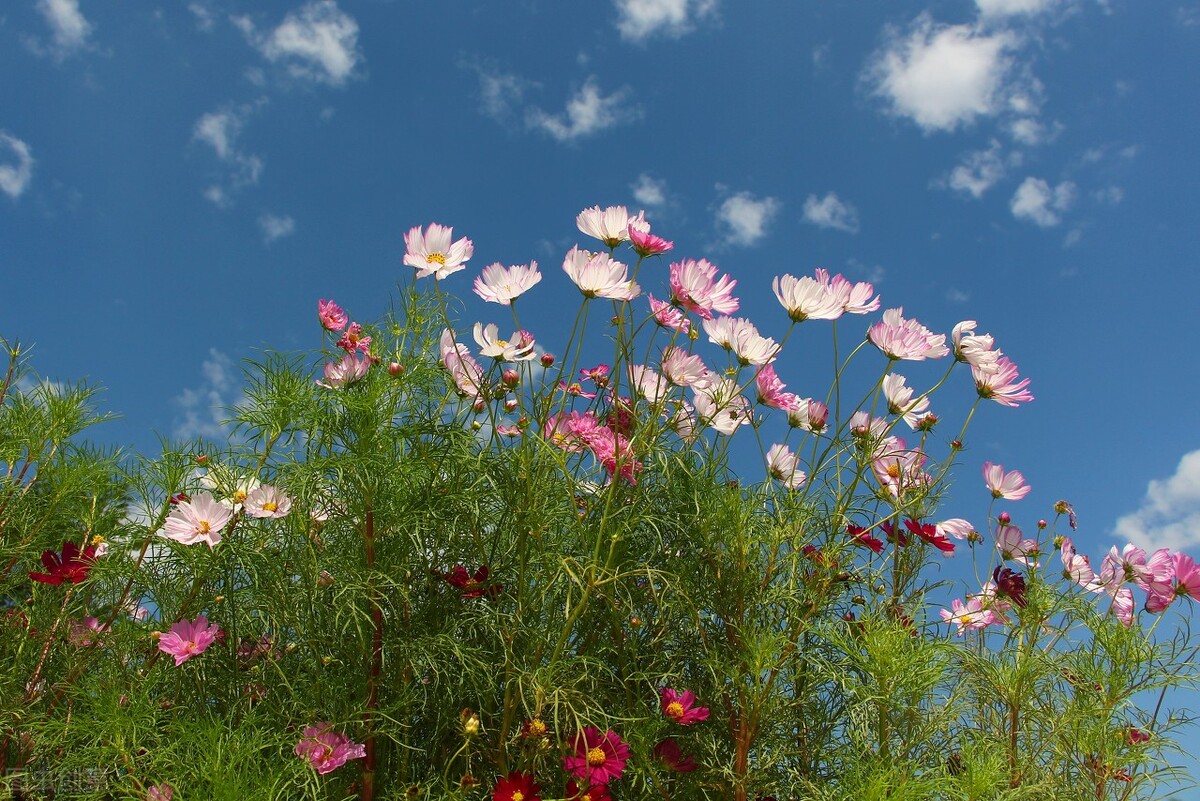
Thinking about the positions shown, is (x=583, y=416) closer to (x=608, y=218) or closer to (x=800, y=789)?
(x=608, y=218)

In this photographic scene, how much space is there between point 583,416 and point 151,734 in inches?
29.6

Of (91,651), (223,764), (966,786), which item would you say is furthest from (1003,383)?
(91,651)

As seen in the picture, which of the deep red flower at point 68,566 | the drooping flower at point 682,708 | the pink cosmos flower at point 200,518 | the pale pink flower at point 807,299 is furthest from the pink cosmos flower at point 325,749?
the pale pink flower at point 807,299

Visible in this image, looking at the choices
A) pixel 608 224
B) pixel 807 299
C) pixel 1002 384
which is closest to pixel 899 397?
pixel 1002 384

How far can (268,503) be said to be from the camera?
53.2 inches

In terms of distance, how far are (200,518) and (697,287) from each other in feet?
2.66

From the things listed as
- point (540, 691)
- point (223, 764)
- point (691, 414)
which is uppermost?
point (691, 414)

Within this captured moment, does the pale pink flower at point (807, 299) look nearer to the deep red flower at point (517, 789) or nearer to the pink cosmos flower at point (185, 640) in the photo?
the deep red flower at point (517, 789)

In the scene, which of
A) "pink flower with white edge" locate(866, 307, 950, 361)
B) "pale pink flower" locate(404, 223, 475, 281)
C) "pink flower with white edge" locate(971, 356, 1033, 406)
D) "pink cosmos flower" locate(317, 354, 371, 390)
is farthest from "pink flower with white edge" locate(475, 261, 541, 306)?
"pink flower with white edge" locate(971, 356, 1033, 406)

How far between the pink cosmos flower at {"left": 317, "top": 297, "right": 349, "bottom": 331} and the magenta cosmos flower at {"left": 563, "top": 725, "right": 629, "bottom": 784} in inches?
32.4

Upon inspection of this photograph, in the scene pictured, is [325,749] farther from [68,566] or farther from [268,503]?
[68,566]

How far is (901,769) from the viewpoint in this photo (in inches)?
53.9

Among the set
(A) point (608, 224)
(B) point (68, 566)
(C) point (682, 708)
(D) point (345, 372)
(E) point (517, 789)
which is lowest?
(E) point (517, 789)

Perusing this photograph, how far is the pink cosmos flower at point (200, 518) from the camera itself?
4.49ft
